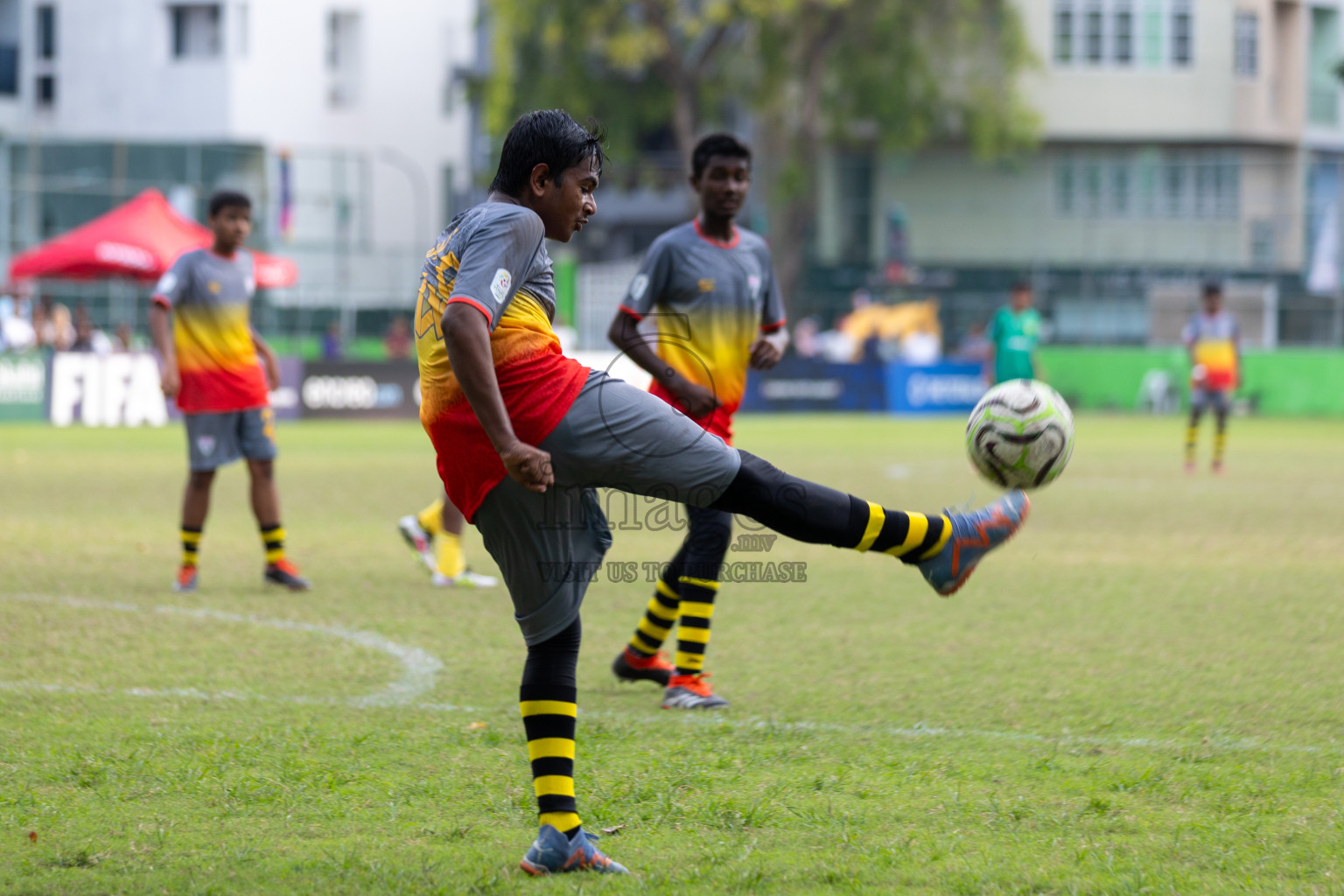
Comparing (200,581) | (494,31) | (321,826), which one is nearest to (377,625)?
(200,581)

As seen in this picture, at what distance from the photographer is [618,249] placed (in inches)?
2067

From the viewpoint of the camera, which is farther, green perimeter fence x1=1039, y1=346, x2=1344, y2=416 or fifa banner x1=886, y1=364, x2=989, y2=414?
green perimeter fence x1=1039, y1=346, x2=1344, y2=416

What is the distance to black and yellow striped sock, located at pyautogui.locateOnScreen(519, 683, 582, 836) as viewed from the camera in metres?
3.96

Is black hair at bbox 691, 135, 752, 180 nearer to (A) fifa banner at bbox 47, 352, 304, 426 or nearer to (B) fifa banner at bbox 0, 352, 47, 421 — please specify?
(A) fifa banner at bbox 47, 352, 304, 426

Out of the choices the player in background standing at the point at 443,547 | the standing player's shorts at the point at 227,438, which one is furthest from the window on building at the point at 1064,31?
the standing player's shorts at the point at 227,438

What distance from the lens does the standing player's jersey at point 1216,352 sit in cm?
1922

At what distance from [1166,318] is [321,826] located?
35.5m

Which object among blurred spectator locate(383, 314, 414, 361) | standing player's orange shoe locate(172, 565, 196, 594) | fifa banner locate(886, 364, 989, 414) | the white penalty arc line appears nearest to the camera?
the white penalty arc line

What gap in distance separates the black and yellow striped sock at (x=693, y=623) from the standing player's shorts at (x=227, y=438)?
11.8 ft

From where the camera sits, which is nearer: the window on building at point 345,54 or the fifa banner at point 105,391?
the fifa banner at point 105,391

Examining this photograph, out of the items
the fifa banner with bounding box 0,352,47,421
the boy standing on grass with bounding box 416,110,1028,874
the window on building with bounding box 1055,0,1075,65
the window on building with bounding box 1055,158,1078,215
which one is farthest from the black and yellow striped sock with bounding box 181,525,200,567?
the window on building with bounding box 1055,0,1075,65

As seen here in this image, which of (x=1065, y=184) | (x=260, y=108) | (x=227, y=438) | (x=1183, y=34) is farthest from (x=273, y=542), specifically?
(x=1183, y=34)

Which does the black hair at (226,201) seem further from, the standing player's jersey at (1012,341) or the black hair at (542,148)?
the standing player's jersey at (1012,341)

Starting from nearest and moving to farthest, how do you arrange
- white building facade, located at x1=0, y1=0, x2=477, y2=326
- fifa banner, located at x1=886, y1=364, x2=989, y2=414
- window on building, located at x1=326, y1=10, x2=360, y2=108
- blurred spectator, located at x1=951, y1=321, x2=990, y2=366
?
1. fifa banner, located at x1=886, y1=364, x2=989, y2=414
2. blurred spectator, located at x1=951, y1=321, x2=990, y2=366
3. white building facade, located at x1=0, y1=0, x2=477, y2=326
4. window on building, located at x1=326, y1=10, x2=360, y2=108
